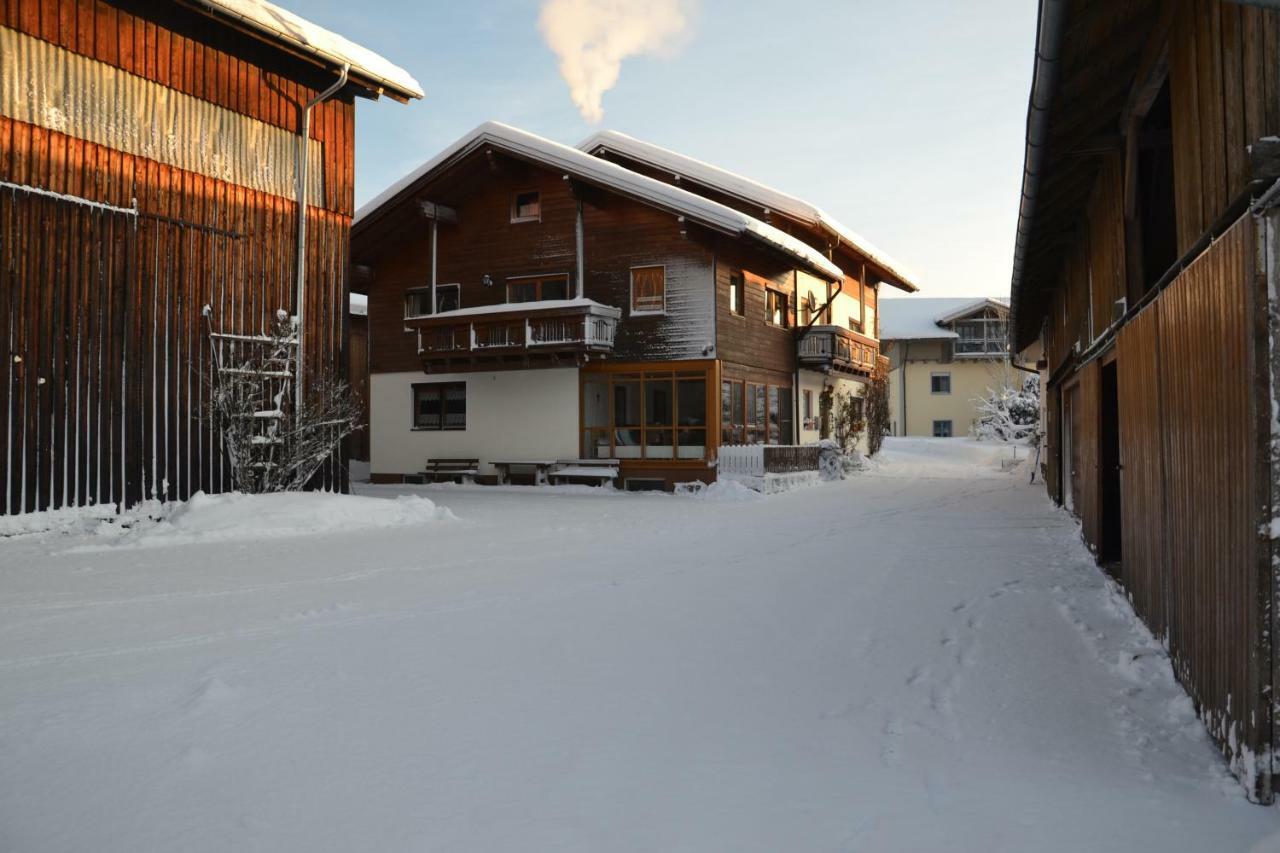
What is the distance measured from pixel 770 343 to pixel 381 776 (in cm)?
2097

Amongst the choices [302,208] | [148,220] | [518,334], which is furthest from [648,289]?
[148,220]

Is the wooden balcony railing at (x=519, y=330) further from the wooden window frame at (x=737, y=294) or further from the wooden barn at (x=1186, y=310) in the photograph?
the wooden barn at (x=1186, y=310)

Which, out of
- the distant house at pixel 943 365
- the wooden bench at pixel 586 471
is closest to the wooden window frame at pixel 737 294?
the wooden bench at pixel 586 471

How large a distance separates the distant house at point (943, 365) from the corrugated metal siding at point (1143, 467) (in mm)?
40004

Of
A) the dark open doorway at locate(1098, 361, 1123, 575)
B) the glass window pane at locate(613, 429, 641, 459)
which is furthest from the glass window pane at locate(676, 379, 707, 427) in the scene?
the dark open doorway at locate(1098, 361, 1123, 575)

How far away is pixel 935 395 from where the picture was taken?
47.1m

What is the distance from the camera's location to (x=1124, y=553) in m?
7.29

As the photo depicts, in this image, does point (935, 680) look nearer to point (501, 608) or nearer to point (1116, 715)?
point (1116, 715)

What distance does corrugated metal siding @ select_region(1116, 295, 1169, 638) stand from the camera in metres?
5.62

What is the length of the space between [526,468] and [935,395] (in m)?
30.9

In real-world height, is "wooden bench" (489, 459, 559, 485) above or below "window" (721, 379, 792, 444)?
below

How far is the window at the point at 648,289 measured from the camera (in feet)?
69.5

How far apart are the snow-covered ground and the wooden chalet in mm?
11994

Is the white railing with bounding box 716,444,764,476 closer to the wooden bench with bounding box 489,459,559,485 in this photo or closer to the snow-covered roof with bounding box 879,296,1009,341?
the wooden bench with bounding box 489,459,559,485
